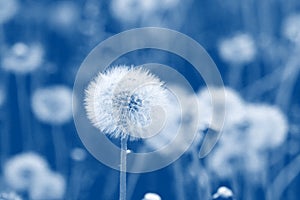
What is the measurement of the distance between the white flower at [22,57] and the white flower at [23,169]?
307 millimetres

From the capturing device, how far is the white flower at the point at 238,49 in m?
1.94

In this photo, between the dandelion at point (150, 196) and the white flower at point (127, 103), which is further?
the dandelion at point (150, 196)

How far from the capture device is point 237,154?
1934mm

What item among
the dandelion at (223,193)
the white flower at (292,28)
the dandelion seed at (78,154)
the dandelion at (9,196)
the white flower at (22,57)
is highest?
the white flower at (292,28)

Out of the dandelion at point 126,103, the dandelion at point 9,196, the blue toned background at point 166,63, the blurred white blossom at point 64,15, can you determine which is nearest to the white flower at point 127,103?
the dandelion at point 126,103

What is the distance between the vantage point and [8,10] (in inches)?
77.9

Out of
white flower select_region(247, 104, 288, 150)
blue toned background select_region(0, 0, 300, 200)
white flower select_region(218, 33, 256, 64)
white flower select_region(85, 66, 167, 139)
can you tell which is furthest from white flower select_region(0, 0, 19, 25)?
white flower select_region(247, 104, 288, 150)

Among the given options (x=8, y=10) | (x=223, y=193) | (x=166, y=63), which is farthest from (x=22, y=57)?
(x=223, y=193)

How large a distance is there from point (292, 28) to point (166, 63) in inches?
17.7

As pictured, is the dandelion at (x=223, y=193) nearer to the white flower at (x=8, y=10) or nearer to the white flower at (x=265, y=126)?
the white flower at (x=265, y=126)

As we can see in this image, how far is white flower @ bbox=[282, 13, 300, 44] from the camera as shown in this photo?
1.92m

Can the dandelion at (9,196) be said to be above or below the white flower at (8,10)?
below

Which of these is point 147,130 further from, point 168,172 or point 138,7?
point 138,7

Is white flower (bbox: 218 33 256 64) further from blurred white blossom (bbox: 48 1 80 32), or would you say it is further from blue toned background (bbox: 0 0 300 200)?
blurred white blossom (bbox: 48 1 80 32)
